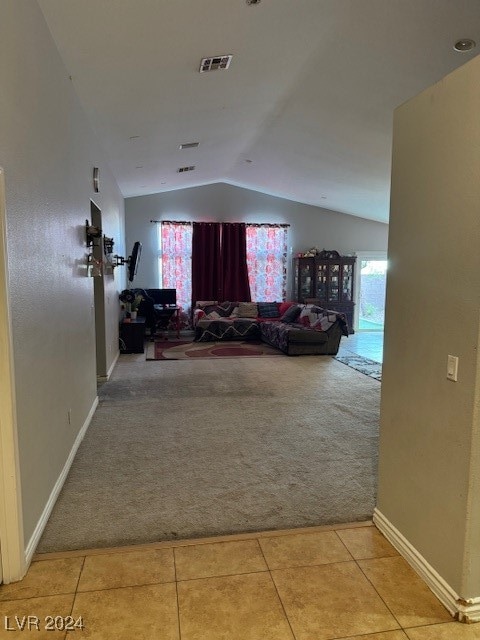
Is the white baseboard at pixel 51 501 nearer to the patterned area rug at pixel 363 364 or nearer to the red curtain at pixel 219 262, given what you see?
the patterned area rug at pixel 363 364

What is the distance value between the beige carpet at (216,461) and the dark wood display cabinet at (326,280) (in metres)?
4.38

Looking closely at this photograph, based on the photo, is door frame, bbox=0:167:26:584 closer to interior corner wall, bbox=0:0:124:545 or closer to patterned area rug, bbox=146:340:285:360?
interior corner wall, bbox=0:0:124:545

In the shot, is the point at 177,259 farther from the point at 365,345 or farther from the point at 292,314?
the point at 365,345

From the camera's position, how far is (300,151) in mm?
6090

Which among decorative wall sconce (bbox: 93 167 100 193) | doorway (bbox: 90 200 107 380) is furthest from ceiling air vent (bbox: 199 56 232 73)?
doorway (bbox: 90 200 107 380)

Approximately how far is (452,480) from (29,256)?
7.09 ft

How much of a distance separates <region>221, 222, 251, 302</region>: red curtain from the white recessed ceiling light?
20.4 ft

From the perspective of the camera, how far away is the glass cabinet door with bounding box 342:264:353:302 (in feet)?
31.1

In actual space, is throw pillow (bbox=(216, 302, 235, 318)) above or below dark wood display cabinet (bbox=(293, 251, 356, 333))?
below

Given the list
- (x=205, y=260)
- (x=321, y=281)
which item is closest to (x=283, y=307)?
(x=321, y=281)

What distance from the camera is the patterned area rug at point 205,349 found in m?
6.82

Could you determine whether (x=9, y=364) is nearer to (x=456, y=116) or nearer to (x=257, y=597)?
(x=257, y=597)

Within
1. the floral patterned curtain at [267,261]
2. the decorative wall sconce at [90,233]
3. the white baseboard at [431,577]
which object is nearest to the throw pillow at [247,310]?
the floral patterned curtain at [267,261]

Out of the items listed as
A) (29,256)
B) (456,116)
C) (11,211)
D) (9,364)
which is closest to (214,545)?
(9,364)
